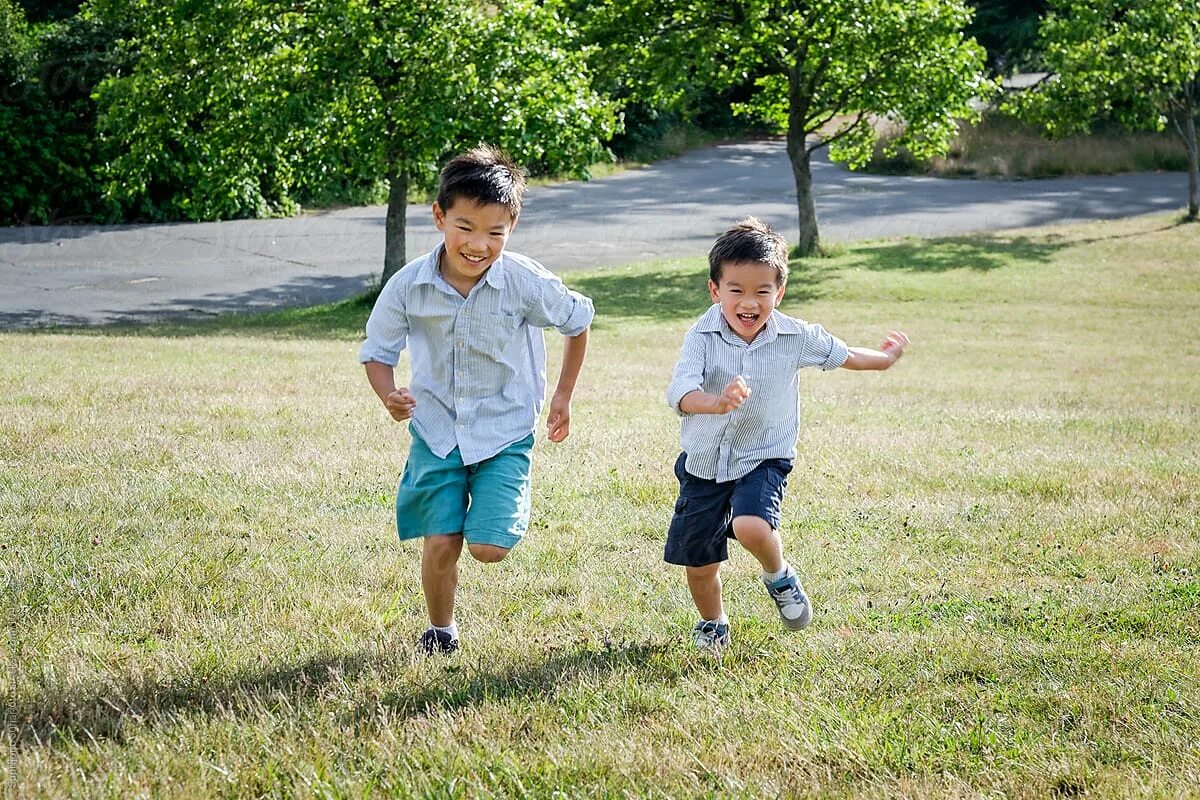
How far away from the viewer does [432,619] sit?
4.51m

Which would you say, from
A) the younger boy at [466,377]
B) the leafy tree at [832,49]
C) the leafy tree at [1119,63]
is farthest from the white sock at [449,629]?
the leafy tree at [1119,63]

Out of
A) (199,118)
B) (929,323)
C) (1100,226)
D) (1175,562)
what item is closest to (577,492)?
(1175,562)

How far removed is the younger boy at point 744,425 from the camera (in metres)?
4.41

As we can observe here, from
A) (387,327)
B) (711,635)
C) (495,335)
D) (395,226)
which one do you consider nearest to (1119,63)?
(395,226)

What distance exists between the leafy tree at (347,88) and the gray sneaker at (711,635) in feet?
41.9

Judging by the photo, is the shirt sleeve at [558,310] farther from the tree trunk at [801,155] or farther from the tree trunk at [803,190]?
the tree trunk at [803,190]

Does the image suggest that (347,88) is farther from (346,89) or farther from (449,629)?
(449,629)

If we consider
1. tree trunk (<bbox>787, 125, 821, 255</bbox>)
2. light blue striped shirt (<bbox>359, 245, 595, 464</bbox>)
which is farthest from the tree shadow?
light blue striped shirt (<bbox>359, 245, 595, 464</bbox>)

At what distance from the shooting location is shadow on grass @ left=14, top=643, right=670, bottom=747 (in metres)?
3.72

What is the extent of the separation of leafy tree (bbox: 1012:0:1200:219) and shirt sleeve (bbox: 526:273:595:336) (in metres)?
23.1

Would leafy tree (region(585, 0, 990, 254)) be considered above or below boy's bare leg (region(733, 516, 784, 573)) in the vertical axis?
above

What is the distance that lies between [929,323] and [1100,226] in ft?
36.8

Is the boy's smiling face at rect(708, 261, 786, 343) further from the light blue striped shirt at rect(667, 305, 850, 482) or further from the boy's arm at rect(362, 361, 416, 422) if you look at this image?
the boy's arm at rect(362, 361, 416, 422)

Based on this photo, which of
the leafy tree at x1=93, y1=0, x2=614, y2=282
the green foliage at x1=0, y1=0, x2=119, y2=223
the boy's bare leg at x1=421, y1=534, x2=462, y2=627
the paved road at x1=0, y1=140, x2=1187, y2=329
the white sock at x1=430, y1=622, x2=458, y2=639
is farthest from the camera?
the green foliage at x1=0, y1=0, x2=119, y2=223
